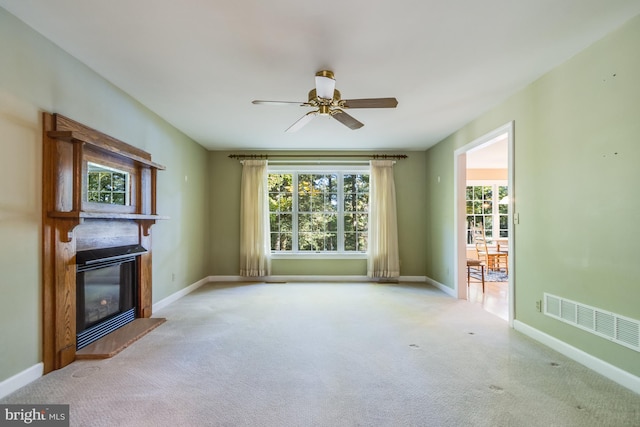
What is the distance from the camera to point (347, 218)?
6.20 m

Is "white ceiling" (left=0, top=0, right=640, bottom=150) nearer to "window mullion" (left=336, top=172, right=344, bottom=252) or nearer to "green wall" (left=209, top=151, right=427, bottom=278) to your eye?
"green wall" (left=209, top=151, right=427, bottom=278)

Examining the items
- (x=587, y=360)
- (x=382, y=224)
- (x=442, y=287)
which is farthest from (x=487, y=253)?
(x=587, y=360)

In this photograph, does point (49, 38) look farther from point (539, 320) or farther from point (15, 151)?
point (539, 320)

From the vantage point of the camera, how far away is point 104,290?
3.14 meters

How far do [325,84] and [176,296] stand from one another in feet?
12.6

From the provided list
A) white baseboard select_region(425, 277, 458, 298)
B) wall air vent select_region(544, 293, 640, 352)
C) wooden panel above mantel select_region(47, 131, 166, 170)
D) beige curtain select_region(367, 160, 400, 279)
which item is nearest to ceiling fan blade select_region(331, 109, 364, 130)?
wooden panel above mantel select_region(47, 131, 166, 170)

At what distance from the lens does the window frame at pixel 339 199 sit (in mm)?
6055

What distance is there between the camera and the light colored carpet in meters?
1.86

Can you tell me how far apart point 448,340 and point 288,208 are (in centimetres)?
391

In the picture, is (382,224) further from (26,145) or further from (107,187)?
(26,145)

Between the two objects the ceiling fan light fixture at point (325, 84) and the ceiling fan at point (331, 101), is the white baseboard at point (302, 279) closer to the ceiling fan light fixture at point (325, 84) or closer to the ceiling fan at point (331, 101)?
the ceiling fan at point (331, 101)

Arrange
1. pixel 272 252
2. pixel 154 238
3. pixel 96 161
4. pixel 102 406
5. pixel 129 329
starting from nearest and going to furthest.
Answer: pixel 102 406 < pixel 96 161 < pixel 129 329 < pixel 154 238 < pixel 272 252

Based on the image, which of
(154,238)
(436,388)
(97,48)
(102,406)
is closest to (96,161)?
(97,48)
